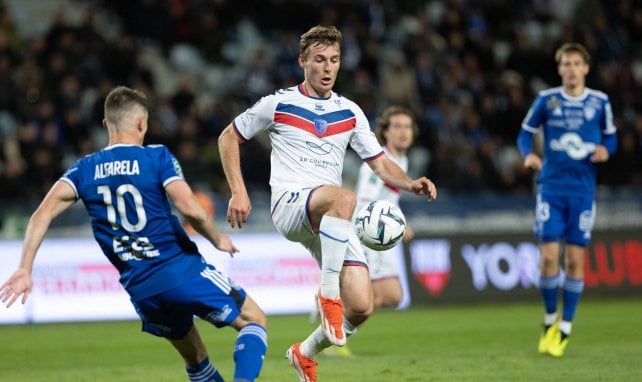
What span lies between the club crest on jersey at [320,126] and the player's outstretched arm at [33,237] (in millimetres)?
1851

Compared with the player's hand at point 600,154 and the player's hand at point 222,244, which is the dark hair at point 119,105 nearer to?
the player's hand at point 222,244

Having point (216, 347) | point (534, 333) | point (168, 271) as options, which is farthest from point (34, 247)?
point (534, 333)

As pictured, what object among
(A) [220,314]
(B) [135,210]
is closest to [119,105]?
(B) [135,210]

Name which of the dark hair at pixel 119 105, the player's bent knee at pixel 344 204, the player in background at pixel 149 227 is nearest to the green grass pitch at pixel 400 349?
the player's bent knee at pixel 344 204

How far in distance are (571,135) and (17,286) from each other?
6131 millimetres

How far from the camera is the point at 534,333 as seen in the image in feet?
39.3

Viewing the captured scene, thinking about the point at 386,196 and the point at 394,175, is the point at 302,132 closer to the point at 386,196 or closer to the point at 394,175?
the point at 394,175

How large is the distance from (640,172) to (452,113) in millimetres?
3673

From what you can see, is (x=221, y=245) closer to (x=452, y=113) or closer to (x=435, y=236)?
(x=435, y=236)

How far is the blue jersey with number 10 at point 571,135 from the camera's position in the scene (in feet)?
33.1

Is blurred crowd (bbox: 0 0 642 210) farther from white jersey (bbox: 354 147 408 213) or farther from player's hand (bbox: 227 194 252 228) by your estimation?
player's hand (bbox: 227 194 252 228)

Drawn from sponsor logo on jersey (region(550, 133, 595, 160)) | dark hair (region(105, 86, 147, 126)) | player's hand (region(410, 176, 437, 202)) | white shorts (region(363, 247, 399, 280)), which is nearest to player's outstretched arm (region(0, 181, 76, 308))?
dark hair (region(105, 86, 147, 126))

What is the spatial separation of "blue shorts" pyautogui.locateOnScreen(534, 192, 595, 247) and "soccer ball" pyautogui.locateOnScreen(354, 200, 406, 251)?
3.27 metres

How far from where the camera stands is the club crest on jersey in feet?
23.4
